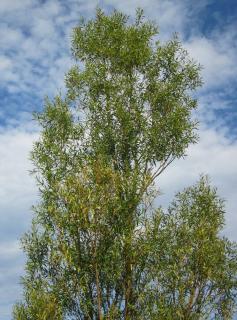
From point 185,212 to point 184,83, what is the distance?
9.61 metres

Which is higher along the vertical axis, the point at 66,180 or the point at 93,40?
the point at 93,40

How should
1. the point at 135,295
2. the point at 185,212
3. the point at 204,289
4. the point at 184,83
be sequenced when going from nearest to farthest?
the point at 135,295 → the point at 204,289 → the point at 185,212 → the point at 184,83

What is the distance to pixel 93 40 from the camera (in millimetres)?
39625

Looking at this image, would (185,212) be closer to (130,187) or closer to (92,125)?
(130,187)

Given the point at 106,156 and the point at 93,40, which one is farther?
the point at 93,40

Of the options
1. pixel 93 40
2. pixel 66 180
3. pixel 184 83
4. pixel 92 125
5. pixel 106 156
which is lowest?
pixel 66 180

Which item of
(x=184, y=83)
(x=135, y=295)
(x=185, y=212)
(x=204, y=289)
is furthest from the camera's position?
(x=184, y=83)

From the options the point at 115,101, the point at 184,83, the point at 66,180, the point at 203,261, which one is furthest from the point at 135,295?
the point at 184,83

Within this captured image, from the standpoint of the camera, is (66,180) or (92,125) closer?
(66,180)

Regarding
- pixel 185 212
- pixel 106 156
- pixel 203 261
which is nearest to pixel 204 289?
pixel 203 261

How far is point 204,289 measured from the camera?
1303 inches

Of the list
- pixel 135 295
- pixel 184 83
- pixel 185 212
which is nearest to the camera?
pixel 135 295

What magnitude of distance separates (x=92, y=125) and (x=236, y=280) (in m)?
14.0

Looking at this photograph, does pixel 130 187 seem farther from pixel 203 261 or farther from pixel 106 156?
pixel 203 261
